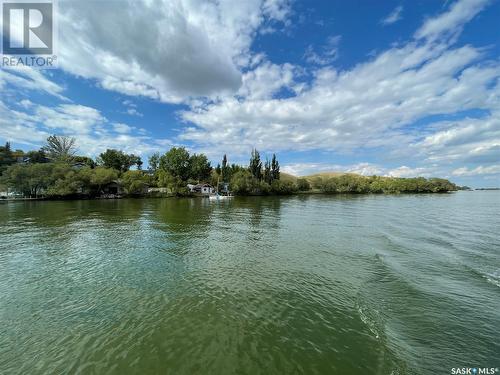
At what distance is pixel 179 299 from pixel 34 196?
96.2m

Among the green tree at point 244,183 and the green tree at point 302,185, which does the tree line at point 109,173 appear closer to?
the green tree at point 244,183

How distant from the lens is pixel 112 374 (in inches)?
291

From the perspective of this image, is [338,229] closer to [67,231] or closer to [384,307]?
[384,307]

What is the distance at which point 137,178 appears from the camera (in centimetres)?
10269

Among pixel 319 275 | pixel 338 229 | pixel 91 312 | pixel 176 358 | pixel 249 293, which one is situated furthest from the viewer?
pixel 338 229

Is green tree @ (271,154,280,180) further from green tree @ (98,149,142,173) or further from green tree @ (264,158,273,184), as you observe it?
green tree @ (98,149,142,173)

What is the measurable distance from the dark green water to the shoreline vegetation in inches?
2918

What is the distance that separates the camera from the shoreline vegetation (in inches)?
3103

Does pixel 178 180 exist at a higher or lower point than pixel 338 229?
higher

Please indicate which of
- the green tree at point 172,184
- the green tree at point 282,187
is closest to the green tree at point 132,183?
the green tree at point 172,184

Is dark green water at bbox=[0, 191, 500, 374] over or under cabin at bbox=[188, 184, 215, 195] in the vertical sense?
under

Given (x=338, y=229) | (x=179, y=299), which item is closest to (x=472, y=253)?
(x=338, y=229)

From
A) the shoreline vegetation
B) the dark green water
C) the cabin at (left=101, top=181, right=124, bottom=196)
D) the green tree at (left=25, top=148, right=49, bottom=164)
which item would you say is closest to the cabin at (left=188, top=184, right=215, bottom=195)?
the shoreline vegetation

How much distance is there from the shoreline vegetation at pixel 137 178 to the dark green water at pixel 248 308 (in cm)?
7412
